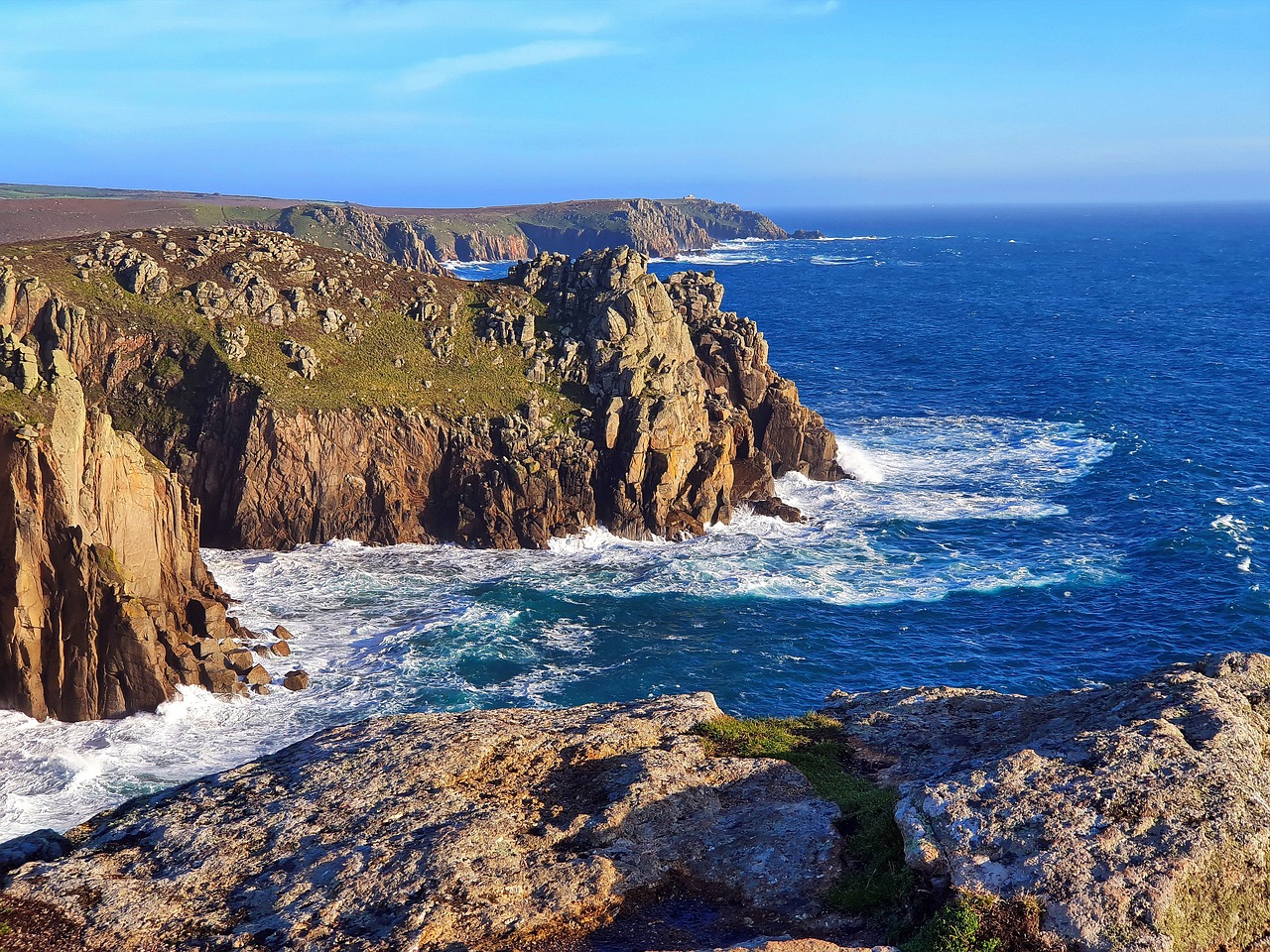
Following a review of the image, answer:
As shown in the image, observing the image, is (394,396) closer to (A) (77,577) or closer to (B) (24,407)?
(B) (24,407)

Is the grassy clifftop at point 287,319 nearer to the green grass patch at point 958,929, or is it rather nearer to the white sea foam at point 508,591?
the white sea foam at point 508,591

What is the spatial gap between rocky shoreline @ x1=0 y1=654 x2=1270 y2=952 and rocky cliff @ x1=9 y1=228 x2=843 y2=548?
47540mm

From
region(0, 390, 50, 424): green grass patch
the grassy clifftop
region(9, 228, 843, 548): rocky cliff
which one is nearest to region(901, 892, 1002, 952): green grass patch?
region(0, 390, 50, 424): green grass patch

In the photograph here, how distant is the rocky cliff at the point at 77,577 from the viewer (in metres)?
45.2

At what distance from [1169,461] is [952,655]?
42.4 m

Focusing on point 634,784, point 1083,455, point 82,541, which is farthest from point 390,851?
point 1083,455

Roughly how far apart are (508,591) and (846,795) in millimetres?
44439

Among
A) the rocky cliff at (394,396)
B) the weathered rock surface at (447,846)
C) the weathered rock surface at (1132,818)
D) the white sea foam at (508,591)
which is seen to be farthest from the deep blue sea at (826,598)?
the weathered rock surface at (1132,818)

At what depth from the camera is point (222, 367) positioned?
224 ft

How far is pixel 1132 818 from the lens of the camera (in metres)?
15.1

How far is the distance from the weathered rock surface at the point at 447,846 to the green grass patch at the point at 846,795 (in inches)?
15.9

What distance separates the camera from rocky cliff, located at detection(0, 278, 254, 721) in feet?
148

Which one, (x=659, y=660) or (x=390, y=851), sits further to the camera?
(x=659, y=660)

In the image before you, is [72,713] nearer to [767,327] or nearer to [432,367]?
[432,367]
